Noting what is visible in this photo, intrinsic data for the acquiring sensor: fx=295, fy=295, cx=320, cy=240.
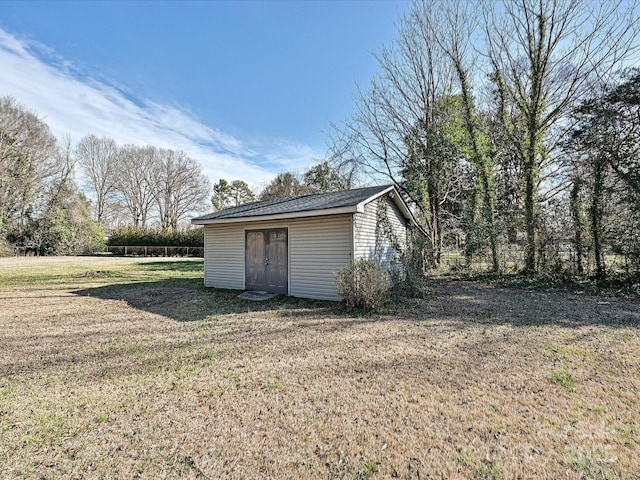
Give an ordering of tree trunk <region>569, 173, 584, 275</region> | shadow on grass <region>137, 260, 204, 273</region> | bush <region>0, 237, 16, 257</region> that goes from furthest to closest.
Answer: bush <region>0, 237, 16, 257</region>
shadow on grass <region>137, 260, 204, 273</region>
tree trunk <region>569, 173, 584, 275</region>

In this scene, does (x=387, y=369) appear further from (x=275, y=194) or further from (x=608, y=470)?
(x=275, y=194)

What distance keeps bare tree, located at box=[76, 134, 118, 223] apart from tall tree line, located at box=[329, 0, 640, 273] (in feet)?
85.3

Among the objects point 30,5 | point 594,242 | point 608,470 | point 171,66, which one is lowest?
point 608,470

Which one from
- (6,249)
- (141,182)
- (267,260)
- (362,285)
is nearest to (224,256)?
(267,260)

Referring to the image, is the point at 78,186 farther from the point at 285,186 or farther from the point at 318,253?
the point at 318,253

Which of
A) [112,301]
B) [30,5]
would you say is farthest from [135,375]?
[30,5]

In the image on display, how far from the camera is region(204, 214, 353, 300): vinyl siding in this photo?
753 centimetres

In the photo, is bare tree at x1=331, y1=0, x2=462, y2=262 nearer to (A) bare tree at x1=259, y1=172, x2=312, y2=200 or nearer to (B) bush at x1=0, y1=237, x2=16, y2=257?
(A) bare tree at x1=259, y1=172, x2=312, y2=200

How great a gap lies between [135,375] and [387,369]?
116 inches

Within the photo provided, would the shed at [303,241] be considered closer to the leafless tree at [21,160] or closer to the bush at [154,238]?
the bush at [154,238]

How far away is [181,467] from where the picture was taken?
197 cm

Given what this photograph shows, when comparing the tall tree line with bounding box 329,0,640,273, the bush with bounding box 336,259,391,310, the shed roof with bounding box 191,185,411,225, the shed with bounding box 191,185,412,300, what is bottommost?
the bush with bounding box 336,259,391,310

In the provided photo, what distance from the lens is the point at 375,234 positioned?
8.41 metres

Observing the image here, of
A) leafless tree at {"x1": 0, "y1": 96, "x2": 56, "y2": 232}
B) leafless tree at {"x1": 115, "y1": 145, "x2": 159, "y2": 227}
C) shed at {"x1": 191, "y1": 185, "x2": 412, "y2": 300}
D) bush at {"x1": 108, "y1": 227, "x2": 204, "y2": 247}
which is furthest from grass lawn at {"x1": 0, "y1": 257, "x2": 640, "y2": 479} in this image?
leafless tree at {"x1": 115, "y1": 145, "x2": 159, "y2": 227}
